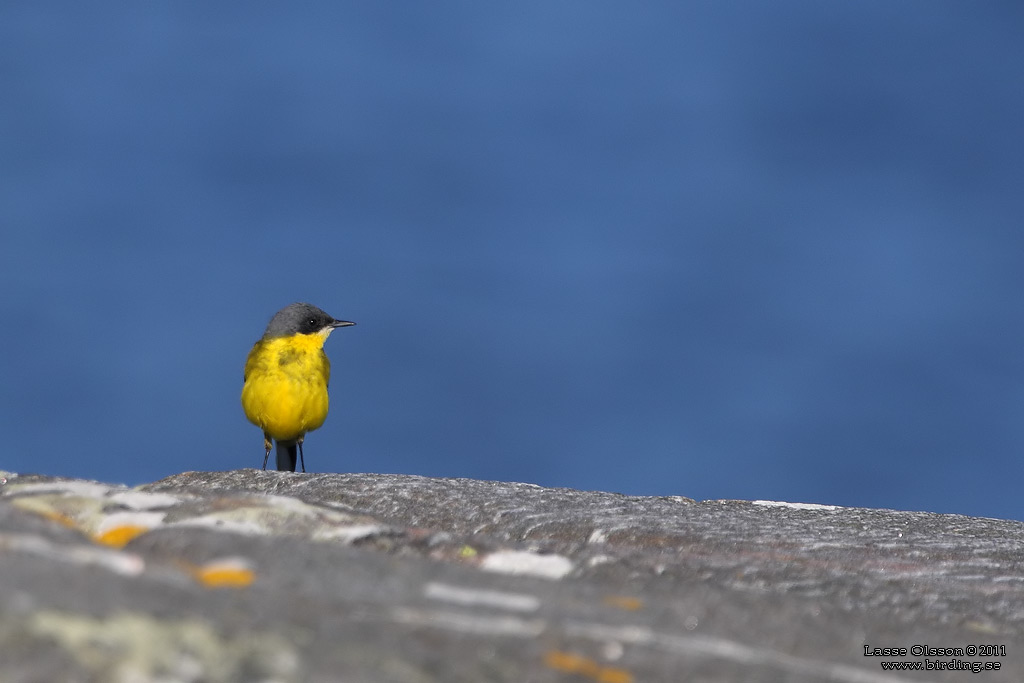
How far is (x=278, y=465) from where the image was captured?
8.81 meters

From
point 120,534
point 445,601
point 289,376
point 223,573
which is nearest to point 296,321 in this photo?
point 289,376

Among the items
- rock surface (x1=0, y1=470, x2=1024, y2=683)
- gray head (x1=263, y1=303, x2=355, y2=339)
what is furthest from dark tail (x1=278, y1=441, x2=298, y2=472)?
rock surface (x1=0, y1=470, x2=1024, y2=683)

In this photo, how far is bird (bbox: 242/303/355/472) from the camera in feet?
26.8

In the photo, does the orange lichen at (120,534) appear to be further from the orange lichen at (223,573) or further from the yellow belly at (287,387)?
the yellow belly at (287,387)

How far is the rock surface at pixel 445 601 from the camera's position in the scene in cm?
189

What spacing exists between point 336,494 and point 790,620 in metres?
3.12

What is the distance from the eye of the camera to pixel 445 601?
239 cm

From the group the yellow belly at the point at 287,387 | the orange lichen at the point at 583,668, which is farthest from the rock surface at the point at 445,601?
the yellow belly at the point at 287,387

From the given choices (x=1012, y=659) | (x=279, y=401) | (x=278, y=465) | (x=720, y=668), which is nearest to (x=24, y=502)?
(x=720, y=668)

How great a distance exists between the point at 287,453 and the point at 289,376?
86cm

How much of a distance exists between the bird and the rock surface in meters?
3.69

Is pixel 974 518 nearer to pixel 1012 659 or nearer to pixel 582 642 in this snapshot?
pixel 1012 659

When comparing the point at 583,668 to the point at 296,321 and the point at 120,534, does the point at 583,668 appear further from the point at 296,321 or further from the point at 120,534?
the point at 296,321

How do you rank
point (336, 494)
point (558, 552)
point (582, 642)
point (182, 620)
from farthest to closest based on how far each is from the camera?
point (336, 494) → point (558, 552) → point (582, 642) → point (182, 620)
